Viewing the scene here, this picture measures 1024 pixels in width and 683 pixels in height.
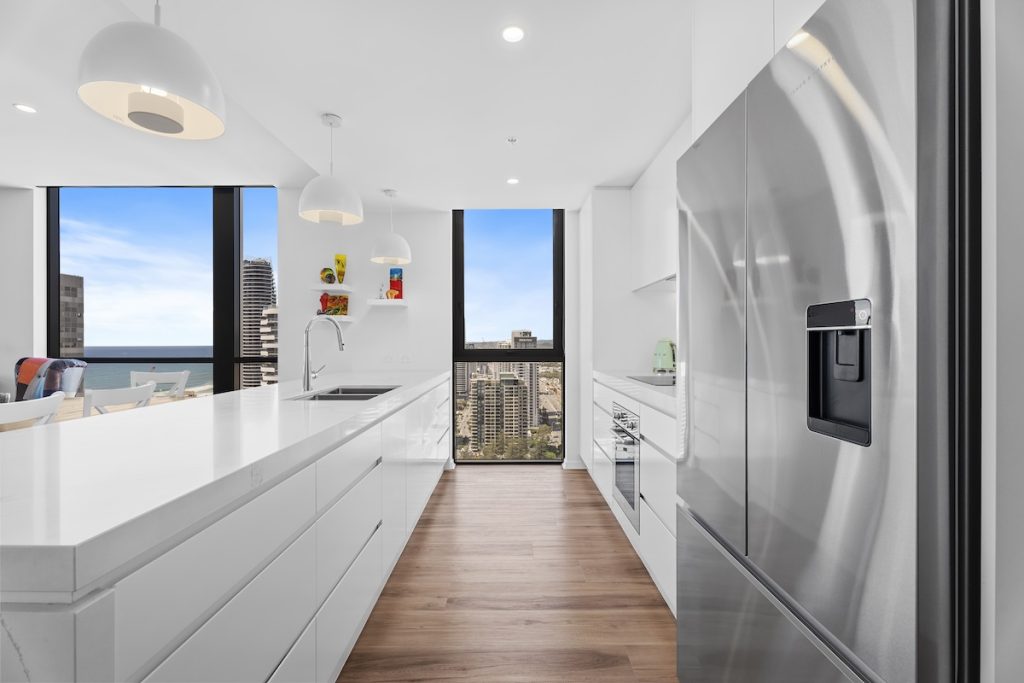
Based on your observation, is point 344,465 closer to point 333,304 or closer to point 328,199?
point 328,199

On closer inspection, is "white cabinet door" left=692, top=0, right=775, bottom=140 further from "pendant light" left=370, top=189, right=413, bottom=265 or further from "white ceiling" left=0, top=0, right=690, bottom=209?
"pendant light" left=370, top=189, right=413, bottom=265

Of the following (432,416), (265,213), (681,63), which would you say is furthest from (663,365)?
(265,213)

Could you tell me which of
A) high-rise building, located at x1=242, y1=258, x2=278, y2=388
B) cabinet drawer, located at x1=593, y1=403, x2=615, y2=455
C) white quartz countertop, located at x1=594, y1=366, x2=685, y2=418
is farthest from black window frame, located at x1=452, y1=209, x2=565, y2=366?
high-rise building, located at x1=242, y1=258, x2=278, y2=388

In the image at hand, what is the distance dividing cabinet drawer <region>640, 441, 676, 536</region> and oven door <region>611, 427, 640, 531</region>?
0.09m

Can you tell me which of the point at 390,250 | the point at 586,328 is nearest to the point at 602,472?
the point at 586,328

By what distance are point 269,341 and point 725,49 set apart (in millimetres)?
4271

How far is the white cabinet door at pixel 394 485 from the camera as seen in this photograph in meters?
1.98

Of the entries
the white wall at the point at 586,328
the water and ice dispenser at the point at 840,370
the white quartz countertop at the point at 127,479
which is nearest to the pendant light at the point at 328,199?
the white quartz countertop at the point at 127,479

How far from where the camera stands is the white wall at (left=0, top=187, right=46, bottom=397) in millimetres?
4160

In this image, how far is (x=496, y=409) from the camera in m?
4.61

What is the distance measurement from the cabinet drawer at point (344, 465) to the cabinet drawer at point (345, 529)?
4 centimetres

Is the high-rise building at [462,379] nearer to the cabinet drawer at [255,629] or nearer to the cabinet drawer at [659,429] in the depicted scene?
the cabinet drawer at [659,429]

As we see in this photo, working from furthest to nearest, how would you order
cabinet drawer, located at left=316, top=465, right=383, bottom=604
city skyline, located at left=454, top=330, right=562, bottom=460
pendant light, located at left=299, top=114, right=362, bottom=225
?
city skyline, located at left=454, top=330, right=562, bottom=460
pendant light, located at left=299, top=114, right=362, bottom=225
cabinet drawer, located at left=316, top=465, right=383, bottom=604

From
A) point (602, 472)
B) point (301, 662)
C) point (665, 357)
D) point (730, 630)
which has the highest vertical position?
point (665, 357)
